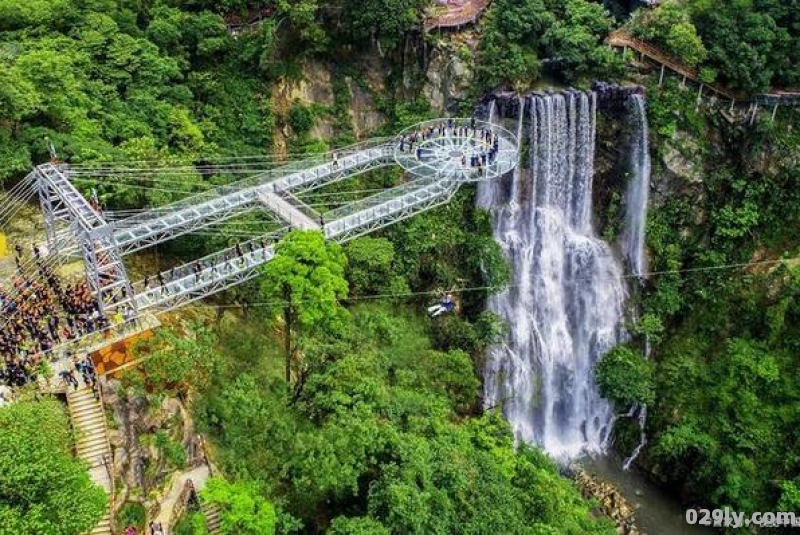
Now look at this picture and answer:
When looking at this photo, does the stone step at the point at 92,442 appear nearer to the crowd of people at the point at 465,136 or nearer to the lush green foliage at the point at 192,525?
the lush green foliage at the point at 192,525

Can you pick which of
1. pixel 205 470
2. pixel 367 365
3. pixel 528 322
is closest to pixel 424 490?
pixel 367 365

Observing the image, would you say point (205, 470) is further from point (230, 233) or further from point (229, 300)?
point (230, 233)

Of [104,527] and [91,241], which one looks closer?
[104,527]

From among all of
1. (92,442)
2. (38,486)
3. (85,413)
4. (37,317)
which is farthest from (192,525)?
(37,317)

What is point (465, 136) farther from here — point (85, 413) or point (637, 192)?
point (85, 413)

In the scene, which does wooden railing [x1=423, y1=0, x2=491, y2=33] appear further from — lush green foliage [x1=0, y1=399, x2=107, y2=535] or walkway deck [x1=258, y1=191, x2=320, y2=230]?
lush green foliage [x1=0, y1=399, x2=107, y2=535]

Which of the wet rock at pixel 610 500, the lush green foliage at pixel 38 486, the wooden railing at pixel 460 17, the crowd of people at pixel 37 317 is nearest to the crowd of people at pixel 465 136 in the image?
the wooden railing at pixel 460 17

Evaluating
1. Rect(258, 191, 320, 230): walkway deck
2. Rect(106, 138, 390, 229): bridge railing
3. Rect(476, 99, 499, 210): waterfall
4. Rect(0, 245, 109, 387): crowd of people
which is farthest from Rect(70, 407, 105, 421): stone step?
Rect(476, 99, 499, 210): waterfall
